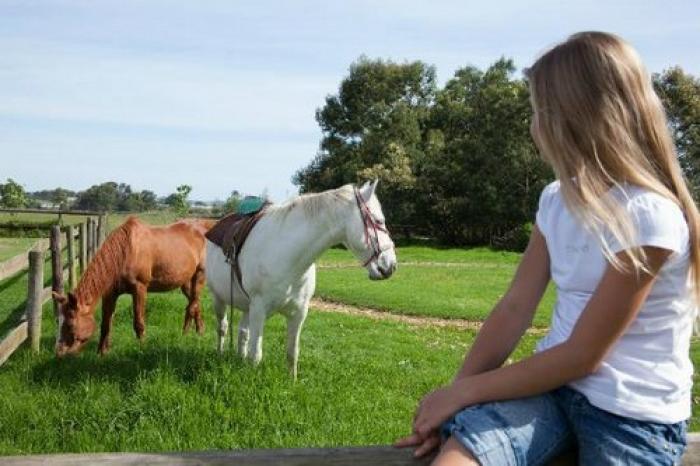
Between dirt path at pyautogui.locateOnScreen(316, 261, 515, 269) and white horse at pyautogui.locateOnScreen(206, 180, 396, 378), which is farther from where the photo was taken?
dirt path at pyautogui.locateOnScreen(316, 261, 515, 269)

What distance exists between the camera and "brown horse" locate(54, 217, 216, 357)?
6.97m

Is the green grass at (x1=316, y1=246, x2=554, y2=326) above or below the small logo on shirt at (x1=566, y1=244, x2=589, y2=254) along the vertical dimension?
below

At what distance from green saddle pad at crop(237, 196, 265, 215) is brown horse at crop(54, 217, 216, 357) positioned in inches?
58.1

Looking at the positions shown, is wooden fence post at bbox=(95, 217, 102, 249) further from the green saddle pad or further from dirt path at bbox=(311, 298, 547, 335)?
the green saddle pad

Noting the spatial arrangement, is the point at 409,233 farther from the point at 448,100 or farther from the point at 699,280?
the point at 699,280

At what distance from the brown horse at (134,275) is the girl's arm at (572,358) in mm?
5904

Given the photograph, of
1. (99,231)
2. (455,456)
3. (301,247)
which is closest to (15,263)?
(301,247)

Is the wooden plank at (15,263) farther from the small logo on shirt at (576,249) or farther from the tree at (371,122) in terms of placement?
the tree at (371,122)

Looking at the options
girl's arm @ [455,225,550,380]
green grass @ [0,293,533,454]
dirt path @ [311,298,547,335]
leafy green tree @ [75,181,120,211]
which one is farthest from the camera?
leafy green tree @ [75,181,120,211]

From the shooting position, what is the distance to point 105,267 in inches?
299

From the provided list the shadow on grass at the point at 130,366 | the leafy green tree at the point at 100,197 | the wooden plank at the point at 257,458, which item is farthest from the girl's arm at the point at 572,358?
the leafy green tree at the point at 100,197

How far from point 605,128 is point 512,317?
1.89 feet

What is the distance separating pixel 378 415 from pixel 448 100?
40.5 meters

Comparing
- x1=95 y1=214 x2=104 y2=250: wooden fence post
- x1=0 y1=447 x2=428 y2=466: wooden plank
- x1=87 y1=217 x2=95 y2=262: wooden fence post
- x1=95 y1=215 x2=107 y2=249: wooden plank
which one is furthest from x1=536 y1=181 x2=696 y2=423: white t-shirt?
x1=95 y1=214 x2=104 y2=250: wooden fence post
